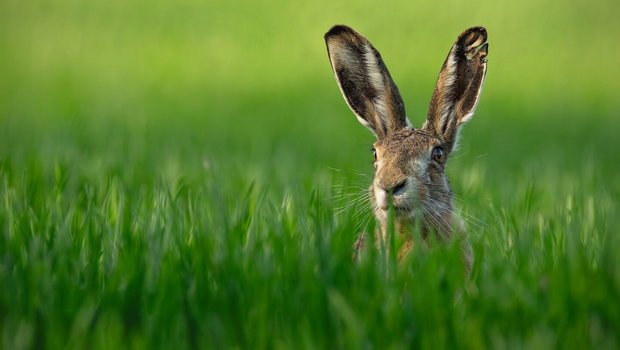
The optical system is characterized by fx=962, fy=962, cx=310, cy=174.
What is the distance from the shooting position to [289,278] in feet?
11.5

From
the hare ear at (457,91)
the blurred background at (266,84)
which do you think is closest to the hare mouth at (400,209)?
the hare ear at (457,91)

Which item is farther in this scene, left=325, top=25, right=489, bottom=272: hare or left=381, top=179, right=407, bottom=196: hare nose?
left=325, top=25, right=489, bottom=272: hare

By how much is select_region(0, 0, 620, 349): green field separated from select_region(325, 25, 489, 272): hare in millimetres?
216

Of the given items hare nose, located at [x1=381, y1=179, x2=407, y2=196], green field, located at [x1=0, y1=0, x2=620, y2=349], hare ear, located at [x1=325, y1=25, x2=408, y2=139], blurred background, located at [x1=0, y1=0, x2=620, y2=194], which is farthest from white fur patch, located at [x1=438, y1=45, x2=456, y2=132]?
blurred background, located at [x1=0, y1=0, x2=620, y2=194]

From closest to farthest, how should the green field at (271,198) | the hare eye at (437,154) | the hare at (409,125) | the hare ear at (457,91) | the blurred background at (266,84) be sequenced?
1. the green field at (271,198)
2. the hare at (409,125)
3. the hare eye at (437,154)
4. the hare ear at (457,91)
5. the blurred background at (266,84)

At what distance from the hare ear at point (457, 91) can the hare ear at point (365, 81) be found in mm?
197

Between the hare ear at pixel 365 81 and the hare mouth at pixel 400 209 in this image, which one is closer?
the hare mouth at pixel 400 209

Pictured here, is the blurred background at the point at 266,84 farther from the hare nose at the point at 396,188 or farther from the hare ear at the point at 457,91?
the hare nose at the point at 396,188

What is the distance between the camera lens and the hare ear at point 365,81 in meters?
5.25

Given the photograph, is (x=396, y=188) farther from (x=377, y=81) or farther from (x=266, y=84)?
(x=266, y=84)

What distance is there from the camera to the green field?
3.20 meters

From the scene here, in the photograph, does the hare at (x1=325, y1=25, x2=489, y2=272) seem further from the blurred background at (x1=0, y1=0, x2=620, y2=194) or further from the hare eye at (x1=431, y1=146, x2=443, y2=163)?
the blurred background at (x1=0, y1=0, x2=620, y2=194)

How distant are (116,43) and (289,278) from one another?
12.8 metres

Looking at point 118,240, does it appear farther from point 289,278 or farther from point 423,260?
point 423,260
